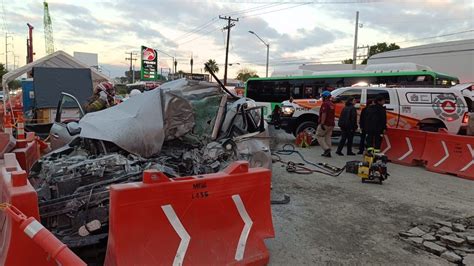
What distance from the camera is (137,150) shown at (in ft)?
14.0

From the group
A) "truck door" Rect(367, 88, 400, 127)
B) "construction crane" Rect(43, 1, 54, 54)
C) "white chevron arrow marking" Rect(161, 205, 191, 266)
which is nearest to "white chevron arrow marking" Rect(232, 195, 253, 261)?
"white chevron arrow marking" Rect(161, 205, 191, 266)

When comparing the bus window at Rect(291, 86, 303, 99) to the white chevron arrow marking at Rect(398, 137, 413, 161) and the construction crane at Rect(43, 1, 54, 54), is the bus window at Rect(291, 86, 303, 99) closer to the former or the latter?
the white chevron arrow marking at Rect(398, 137, 413, 161)

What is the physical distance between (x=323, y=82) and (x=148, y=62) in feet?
127

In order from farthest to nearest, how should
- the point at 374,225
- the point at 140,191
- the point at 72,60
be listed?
1. the point at 72,60
2. the point at 374,225
3. the point at 140,191

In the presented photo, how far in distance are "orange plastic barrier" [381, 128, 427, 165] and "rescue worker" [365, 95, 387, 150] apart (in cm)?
29

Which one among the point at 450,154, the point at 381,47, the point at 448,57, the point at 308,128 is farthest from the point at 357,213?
the point at 381,47

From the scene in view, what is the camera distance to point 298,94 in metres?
19.1

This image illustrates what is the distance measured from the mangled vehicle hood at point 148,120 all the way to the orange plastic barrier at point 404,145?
6.32 meters

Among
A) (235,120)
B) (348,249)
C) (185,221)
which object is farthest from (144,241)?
(235,120)

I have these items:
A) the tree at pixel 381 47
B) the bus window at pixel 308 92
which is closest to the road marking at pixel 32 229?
the bus window at pixel 308 92

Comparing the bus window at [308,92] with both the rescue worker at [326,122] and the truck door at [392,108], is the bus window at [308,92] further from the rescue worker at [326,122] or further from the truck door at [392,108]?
the rescue worker at [326,122]

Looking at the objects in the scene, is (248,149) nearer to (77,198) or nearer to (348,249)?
(348,249)

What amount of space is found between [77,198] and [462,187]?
709cm

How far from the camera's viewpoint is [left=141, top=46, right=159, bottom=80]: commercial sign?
51.5 meters
